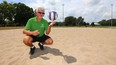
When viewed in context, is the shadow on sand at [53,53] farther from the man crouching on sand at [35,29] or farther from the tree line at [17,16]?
the tree line at [17,16]

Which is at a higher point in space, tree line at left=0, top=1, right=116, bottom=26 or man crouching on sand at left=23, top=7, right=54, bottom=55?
tree line at left=0, top=1, right=116, bottom=26

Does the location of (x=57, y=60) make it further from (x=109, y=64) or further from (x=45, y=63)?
(x=109, y=64)

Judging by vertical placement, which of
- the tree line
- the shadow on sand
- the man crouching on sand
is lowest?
the shadow on sand

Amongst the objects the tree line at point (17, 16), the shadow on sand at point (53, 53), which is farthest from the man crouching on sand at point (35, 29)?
the tree line at point (17, 16)

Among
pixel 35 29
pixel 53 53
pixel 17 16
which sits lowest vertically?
pixel 53 53

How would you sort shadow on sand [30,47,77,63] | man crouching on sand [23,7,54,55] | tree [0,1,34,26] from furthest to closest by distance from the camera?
tree [0,1,34,26], man crouching on sand [23,7,54,55], shadow on sand [30,47,77,63]

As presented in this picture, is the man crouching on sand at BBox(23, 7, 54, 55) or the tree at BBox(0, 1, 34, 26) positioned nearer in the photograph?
the man crouching on sand at BBox(23, 7, 54, 55)

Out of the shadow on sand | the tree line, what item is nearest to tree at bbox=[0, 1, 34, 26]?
the tree line

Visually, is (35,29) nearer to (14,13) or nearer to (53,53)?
(53,53)

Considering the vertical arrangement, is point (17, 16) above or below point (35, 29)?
above

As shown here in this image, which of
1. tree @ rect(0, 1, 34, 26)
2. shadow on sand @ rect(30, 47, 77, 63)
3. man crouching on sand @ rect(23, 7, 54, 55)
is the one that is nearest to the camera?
shadow on sand @ rect(30, 47, 77, 63)

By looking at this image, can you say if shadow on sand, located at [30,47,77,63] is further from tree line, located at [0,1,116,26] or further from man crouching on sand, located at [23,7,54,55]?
tree line, located at [0,1,116,26]

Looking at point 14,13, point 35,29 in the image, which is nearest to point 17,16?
point 14,13

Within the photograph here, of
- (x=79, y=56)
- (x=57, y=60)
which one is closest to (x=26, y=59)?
(x=57, y=60)
